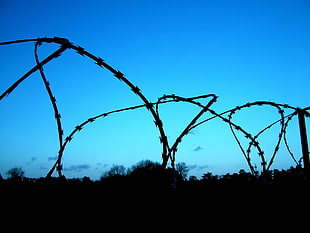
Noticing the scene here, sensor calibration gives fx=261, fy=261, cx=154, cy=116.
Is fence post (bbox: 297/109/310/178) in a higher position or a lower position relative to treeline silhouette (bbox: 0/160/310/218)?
higher

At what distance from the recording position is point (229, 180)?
3764 millimetres

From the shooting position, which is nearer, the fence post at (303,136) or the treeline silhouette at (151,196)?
the treeline silhouette at (151,196)

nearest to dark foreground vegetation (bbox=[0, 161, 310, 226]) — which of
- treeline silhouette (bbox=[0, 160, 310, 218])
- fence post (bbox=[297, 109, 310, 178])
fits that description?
treeline silhouette (bbox=[0, 160, 310, 218])

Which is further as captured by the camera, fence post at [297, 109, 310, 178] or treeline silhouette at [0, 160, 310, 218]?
fence post at [297, 109, 310, 178]

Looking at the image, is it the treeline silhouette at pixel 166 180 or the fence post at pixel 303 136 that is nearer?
the treeline silhouette at pixel 166 180

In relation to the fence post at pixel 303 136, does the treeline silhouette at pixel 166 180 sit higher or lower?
lower

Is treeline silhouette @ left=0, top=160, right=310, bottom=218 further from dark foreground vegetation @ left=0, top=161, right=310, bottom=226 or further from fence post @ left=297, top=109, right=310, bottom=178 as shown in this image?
fence post @ left=297, top=109, right=310, bottom=178

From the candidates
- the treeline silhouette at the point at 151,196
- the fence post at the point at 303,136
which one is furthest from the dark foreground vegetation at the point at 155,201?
the fence post at the point at 303,136

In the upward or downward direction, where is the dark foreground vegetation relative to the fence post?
downward

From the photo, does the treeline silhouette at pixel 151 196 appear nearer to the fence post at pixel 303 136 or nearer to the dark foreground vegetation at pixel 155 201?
the dark foreground vegetation at pixel 155 201

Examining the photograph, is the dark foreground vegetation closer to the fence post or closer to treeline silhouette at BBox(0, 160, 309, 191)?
treeline silhouette at BBox(0, 160, 309, 191)

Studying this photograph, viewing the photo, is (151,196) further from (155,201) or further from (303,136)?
(303,136)

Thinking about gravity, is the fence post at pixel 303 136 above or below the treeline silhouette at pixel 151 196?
above

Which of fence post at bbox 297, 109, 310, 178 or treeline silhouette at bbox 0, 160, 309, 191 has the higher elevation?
fence post at bbox 297, 109, 310, 178
